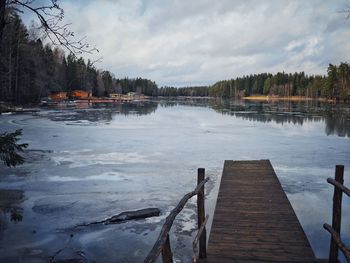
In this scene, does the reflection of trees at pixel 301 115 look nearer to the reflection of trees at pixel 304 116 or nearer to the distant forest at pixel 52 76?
the reflection of trees at pixel 304 116

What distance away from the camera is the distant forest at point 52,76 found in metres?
35.3

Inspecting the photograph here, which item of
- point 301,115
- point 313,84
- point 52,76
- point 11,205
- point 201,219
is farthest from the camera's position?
point 313,84

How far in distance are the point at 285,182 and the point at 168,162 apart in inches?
218

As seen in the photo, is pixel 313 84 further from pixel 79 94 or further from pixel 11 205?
pixel 11 205

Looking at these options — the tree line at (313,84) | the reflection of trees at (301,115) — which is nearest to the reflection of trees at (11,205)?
the reflection of trees at (301,115)

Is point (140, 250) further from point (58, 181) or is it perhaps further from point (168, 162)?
point (168, 162)

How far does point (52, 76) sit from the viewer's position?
80750mm

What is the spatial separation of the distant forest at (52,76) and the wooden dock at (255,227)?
411 centimetres

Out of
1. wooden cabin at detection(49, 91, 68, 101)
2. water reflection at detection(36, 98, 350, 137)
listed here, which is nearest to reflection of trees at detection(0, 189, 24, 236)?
water reflection at detection(36, 98, 350, 137)

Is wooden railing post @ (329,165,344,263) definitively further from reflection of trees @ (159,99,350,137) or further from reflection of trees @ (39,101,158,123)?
reflection of trees @ (39,101,158,123)

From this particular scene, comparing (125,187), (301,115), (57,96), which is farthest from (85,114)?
(57,96)

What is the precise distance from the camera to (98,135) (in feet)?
84.3

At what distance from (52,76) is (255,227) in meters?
79.9

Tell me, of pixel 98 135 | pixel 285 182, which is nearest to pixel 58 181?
pixel 285 182
